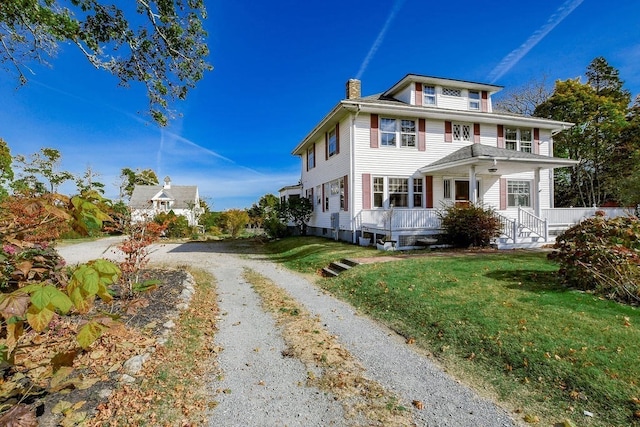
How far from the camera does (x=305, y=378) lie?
3504mm

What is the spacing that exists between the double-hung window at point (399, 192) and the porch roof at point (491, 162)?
1173mm

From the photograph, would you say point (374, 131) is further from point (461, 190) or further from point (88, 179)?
point (88, 179)

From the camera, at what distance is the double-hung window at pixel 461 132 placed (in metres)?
15.5

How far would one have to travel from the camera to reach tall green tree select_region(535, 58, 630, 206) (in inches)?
869

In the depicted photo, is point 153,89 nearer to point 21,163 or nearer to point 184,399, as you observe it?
point 184,399

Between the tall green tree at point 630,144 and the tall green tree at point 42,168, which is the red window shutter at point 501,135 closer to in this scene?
the tall green tree at point 630,144

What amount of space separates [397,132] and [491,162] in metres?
4.31

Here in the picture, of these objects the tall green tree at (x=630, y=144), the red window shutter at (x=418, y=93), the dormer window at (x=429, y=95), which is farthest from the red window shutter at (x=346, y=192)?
the tall green tree at (x=630, y=144)

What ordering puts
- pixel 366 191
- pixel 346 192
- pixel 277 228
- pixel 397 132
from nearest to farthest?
pixel 366 191 → pixel 346 192 → pixel 397 132 → pixel 277 228

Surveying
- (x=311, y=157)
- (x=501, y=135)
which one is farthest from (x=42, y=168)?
(x=501, y=135)

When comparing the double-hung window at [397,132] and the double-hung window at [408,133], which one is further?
the double-hung window at [408,133]

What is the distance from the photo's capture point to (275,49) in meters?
14.7

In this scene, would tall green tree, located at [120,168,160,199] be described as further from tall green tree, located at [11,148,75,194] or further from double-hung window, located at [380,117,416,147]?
double-hung window, located at [380,117,416,147]

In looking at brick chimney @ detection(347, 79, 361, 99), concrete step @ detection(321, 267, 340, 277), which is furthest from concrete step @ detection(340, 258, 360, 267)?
brick chimney @ detection(347, 79, 361, 99)
